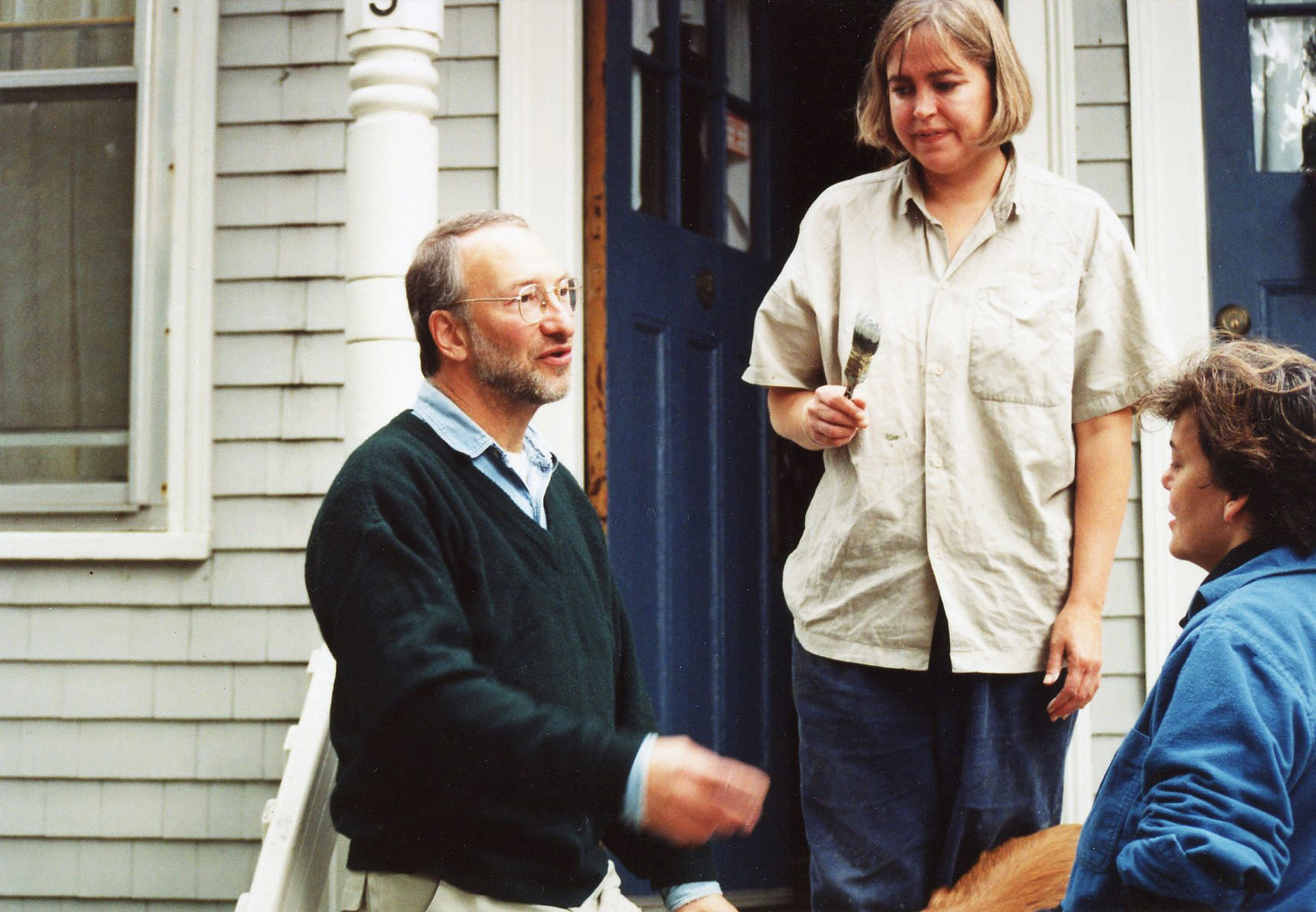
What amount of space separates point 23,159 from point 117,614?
1.34m

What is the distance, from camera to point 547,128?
142 inches

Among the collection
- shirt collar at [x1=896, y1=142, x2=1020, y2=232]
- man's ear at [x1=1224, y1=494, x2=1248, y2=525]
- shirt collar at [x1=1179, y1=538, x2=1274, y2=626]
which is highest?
shirt collar at [x1=896, y1=142, x2=1020, y2=232]

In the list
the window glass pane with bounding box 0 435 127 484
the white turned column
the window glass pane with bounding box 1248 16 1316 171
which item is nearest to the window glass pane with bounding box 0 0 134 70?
the window glass pane with bounding box 0 435 127 484

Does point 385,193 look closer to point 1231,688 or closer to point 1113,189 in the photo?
point 1113,189

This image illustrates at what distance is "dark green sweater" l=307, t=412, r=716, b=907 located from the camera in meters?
1.59

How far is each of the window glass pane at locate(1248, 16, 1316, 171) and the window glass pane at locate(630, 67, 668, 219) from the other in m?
1.59

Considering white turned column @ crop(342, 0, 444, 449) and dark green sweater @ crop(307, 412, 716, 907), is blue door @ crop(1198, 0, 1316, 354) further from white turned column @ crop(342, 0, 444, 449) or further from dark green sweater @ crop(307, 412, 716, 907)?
dark green sweater @ crop(307, 412, 716, 907)

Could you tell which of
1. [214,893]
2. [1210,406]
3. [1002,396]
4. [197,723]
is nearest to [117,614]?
[197,723]

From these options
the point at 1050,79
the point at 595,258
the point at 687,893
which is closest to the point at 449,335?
the point at 687,893

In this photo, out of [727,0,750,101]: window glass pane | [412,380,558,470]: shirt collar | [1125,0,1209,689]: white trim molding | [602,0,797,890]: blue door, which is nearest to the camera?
[412,380,558,470]: shirt collar

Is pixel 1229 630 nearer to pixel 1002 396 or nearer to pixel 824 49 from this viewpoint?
pixel 1002 396

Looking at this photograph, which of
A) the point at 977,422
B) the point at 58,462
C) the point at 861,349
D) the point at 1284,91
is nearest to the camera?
the point at 861,349

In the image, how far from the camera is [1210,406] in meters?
1.77

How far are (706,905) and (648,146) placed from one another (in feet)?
7.91
